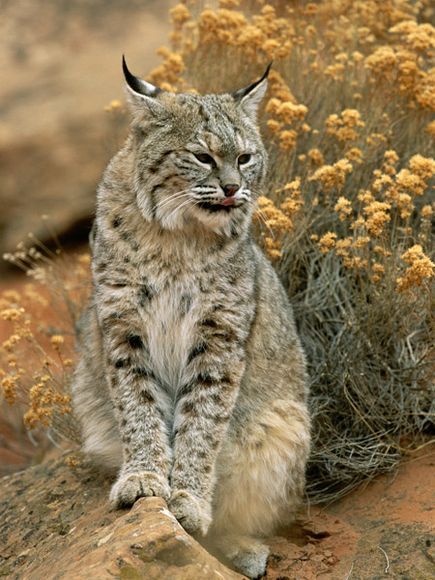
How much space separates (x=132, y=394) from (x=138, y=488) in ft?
1.51

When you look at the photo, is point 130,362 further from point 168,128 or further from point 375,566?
point 375,566

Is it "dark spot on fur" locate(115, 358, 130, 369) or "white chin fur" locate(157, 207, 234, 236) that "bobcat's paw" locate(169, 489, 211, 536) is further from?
"white chin fur" locate(157, 207, 234, 236)

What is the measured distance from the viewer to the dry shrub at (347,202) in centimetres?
565

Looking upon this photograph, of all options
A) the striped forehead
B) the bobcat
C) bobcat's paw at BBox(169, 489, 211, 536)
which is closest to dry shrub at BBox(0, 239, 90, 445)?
the bobcat

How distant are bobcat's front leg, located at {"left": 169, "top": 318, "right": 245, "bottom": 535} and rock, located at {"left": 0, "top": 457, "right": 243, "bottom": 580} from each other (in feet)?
1.01

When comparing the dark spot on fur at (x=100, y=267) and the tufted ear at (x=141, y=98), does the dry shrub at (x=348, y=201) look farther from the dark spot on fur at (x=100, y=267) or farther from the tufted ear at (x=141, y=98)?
the dark spot on fur at (x=100, y=267)

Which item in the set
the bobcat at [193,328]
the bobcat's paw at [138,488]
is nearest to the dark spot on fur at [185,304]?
the bobcat at [193,328]

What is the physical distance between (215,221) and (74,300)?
131 inches

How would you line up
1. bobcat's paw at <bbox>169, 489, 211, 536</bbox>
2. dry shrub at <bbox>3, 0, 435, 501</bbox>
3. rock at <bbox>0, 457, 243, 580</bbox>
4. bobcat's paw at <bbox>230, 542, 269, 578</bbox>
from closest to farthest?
rock at <bbox>0, 457, 243, 580</bbox>, bobcat's paw at <bbox>169, 489, 211, 536</bbox>, bobcat's paw at <bbox>230, 542, 269, 578</bbox>, dry shrub at <bbox>3, 0, 435, 501</bbox>

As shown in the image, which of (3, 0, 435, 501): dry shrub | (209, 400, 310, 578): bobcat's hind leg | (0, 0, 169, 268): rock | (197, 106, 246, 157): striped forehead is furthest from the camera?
(0, 0, 169, 268): rock

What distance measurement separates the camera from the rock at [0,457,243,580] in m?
3.97

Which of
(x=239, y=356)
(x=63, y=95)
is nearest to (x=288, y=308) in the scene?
(x=239, y=356)

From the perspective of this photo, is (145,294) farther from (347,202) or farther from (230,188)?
(347,202)

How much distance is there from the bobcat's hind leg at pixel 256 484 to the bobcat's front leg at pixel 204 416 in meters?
0.24
